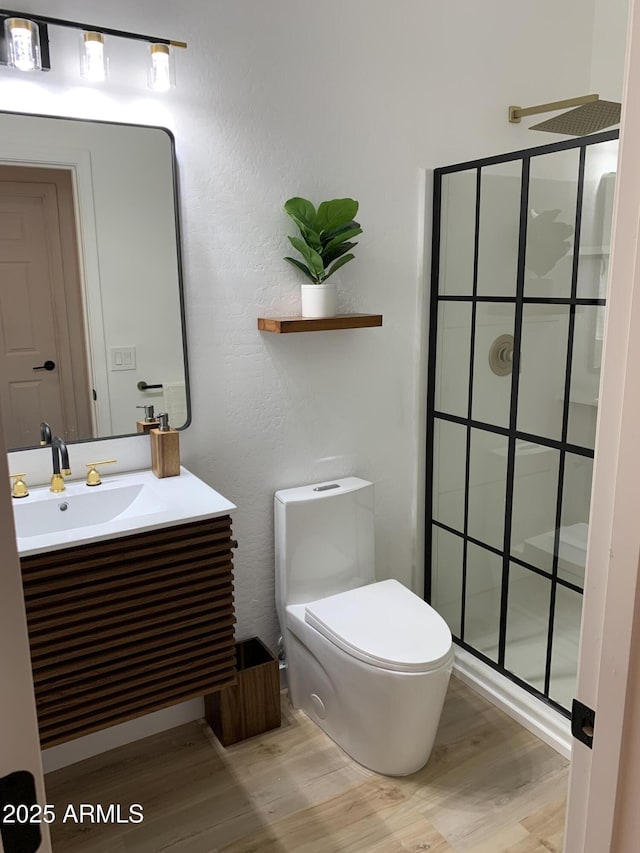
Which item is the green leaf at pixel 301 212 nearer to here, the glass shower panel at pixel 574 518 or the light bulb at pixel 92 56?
the light bulb at pixel 92 56

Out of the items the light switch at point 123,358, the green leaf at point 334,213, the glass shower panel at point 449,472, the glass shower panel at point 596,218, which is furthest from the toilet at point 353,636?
the glass shower panel at point 596,218

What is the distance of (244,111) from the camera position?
221 centimetres

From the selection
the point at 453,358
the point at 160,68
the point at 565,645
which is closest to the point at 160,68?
the point at 160,68

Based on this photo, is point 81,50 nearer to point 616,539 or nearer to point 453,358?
point 453,358

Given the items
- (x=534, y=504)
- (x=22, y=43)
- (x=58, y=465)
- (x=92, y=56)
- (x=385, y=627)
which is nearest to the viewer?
(x=22, y=43)

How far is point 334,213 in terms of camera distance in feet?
A: 7.40

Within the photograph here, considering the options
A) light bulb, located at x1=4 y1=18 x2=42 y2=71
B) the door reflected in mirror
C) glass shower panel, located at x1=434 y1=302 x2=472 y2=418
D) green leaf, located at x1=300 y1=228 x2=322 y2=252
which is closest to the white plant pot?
green leaf, located at x1=300 y1=228 x2=322 y2=252

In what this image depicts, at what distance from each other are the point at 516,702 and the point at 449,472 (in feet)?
2.82

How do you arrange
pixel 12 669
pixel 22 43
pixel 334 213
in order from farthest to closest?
pixel 334 213
pixel 22 43
pixel 12 669

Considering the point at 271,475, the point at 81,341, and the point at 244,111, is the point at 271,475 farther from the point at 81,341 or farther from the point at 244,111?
the point at 244,111

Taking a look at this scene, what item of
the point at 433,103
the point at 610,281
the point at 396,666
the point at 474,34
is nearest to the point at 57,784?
the point at 396,666

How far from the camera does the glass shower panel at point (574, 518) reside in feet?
7.13

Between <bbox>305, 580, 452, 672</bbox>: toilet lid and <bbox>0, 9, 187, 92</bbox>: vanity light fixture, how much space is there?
5.53ft

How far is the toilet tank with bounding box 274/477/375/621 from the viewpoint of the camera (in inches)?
94.3
